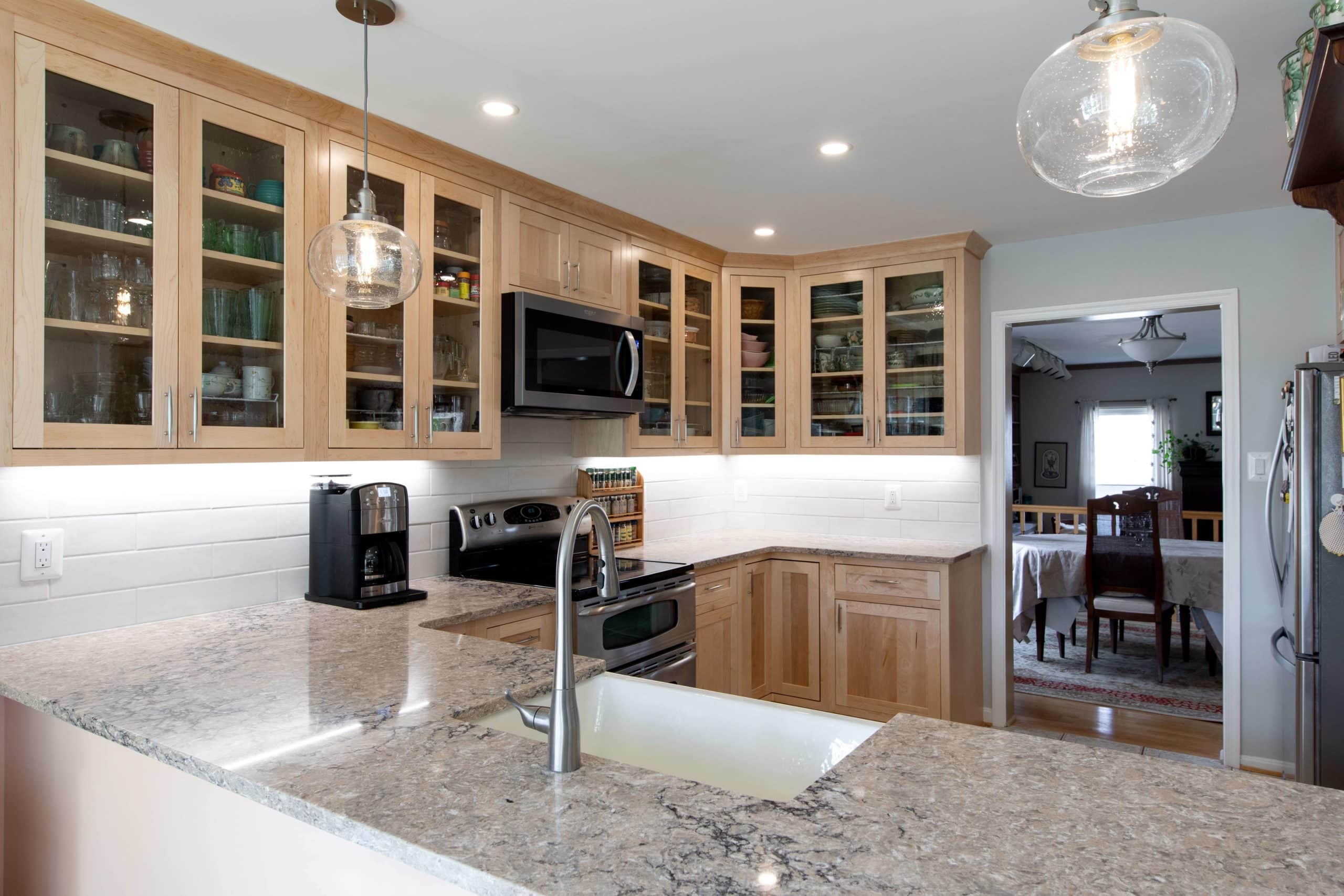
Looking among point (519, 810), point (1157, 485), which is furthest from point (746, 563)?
point (1157, 485)

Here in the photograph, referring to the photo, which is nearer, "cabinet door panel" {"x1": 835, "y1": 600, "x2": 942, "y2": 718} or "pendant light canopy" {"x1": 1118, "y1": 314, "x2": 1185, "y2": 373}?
"cabinet door panel" {"x1": 835, "y1": 600, "x2": 942, "y2": 718}

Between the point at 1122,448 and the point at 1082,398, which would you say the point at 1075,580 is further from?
the point at 1082,398

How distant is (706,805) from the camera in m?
1.02

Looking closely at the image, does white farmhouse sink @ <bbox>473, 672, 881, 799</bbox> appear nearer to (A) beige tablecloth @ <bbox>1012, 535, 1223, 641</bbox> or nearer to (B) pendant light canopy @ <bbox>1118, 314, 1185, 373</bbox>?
(A) beige tablecloth @ <bbox>1012, 535, 1223, 641</bbox>

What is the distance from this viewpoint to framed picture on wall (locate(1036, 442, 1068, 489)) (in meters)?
9.63

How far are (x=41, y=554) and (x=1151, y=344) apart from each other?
20.3ft

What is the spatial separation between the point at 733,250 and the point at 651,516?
55.3 inches

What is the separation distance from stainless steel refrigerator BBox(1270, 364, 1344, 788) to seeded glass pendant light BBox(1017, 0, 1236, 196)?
174cm

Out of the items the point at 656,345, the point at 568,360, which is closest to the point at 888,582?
the point at 656,345

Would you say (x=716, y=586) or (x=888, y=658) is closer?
(x=716, y=586)

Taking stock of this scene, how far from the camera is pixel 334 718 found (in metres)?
1.37

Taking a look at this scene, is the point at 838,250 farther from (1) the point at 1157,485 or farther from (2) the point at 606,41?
(1) the point at 1157,485

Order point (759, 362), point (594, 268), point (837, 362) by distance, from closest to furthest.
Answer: point (594, 268), point (837, 362), point (759, 362)

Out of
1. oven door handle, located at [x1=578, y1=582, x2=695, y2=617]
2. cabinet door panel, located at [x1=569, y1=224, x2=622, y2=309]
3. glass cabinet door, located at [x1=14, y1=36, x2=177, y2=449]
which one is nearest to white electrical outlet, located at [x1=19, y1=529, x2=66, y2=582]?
glass cabinet door, located at [x1=14, y1=36, x2=177, y2=449]
